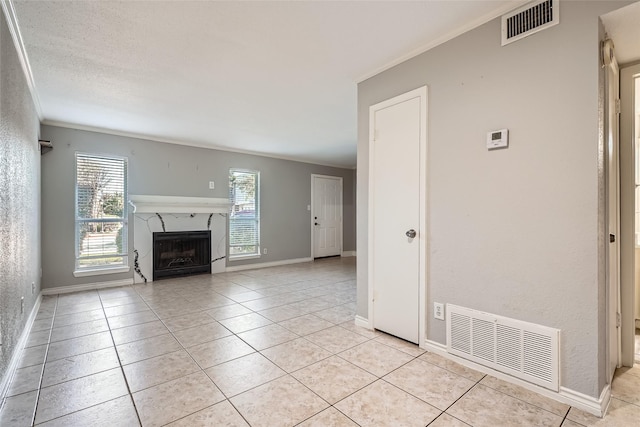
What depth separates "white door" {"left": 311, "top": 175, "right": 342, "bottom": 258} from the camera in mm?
7426

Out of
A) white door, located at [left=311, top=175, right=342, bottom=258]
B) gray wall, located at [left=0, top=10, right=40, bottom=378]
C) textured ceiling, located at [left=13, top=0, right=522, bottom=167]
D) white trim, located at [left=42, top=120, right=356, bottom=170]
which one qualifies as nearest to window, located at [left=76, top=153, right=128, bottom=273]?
white trim, located at [left=42, top=120, right=356, bottom=170]

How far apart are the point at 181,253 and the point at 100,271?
1189mm

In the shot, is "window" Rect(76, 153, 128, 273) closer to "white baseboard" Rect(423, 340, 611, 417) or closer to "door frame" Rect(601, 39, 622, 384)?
"white baseboard" Rect(423, 340, 611, 417)

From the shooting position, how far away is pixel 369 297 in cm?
281

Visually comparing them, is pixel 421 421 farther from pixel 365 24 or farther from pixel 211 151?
pixel 211 151

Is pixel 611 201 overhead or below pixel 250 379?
overhead

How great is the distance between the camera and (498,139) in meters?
1.96

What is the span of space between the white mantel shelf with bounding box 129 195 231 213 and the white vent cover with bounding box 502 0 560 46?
4917 millimetres

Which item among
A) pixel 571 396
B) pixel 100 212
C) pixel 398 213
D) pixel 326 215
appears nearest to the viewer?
pixel 571 396

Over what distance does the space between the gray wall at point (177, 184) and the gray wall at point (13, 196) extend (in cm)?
145

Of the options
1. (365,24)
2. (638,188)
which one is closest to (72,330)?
(365,24)

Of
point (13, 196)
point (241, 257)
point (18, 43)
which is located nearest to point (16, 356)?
point (13, 196)

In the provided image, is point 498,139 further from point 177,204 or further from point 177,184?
point 177,184

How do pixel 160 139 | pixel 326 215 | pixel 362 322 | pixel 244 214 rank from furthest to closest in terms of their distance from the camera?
pixel 326 215 < pixel 244 214 < pixel 160 139 < pixel 362 322
